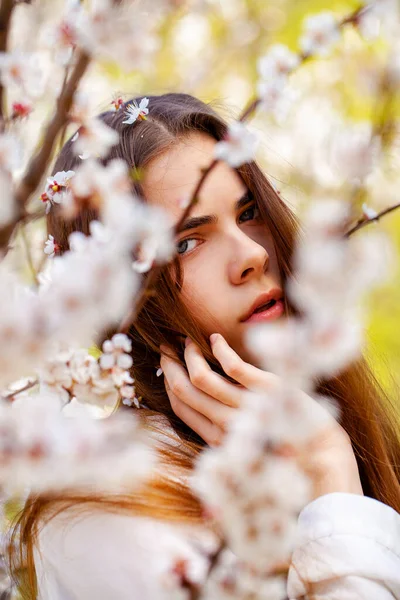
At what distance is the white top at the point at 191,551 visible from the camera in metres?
0.84

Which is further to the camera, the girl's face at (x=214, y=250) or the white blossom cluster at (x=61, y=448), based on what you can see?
the girl's face at (x=214, y=250)

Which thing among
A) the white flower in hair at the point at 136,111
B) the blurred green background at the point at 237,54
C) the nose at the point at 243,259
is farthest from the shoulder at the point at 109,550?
the blurred green background at the point at 237,54

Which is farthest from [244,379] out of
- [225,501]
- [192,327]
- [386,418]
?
[225,501]

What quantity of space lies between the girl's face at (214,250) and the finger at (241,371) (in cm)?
6

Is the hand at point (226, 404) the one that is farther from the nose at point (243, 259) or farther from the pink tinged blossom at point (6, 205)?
the pink tinged blossom at point (6, 205)

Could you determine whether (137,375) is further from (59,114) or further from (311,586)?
(59,114)

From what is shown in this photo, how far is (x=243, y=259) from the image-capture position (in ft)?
4.00

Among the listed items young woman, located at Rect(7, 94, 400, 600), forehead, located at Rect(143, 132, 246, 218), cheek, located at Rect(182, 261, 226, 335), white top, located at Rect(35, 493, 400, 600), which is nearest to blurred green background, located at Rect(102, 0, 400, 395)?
young woman, located at Rect(7, 94, 400, 600)

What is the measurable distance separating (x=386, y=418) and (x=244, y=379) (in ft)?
1.98

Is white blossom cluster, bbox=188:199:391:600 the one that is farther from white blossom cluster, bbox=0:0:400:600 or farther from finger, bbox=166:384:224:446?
finger, bbox=166:384:224:446

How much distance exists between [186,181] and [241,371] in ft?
1.35

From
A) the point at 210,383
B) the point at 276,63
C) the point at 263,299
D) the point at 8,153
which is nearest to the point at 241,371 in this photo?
the point at 210,383

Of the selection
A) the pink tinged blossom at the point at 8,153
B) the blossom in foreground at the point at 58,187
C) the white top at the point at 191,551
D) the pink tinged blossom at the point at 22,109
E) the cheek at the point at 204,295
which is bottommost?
the white top at the point at 191,551

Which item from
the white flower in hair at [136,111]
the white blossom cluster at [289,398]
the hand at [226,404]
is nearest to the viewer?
the white blossom cluster at [289,398]
